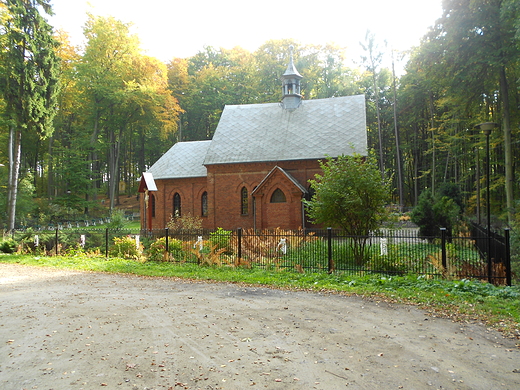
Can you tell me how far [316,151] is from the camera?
2500 centimetres

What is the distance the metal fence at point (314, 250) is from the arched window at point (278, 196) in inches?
323

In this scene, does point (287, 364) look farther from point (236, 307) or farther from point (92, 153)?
point (92, 153)

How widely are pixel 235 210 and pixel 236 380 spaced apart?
22145mm

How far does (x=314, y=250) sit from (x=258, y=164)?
13113mm

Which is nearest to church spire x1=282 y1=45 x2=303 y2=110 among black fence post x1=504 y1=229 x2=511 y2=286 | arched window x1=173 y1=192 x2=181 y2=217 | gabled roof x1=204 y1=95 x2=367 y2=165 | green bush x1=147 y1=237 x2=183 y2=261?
gabled roof x1=204 y1=95 x2=367 y2=165

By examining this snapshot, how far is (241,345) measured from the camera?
579cm

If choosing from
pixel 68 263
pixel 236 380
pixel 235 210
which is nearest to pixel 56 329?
pixel 236 380

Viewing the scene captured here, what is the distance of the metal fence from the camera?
1088 cm

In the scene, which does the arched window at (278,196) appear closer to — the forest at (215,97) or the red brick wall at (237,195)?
the red brick wall at (237,195)

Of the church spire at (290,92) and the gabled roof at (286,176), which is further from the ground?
the church spire at (290,92)

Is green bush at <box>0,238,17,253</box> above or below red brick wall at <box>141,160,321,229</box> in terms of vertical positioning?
below

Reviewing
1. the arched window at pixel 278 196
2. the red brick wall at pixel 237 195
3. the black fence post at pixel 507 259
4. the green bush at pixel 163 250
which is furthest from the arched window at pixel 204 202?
the black fence post at pixel 507 259

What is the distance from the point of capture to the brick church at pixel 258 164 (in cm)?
2419

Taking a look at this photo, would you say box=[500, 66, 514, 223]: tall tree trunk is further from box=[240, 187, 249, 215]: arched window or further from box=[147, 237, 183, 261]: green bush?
box=[147, 237, 183, 261]: green bush
